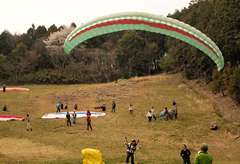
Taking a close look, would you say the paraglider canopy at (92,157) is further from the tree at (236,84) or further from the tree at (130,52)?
the tree at (130,52)

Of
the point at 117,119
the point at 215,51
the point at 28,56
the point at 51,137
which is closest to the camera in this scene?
the point at 215,51

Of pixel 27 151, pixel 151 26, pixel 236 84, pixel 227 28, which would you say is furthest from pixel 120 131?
pixel 227 28

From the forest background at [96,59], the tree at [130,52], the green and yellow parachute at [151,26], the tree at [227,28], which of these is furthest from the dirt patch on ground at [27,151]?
the tree at [130,52]

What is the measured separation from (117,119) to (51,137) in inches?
295

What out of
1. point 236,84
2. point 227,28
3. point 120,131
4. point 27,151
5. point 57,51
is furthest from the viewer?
point 57,51

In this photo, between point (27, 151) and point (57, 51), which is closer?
point (27, 151)

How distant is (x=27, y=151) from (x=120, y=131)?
774cm

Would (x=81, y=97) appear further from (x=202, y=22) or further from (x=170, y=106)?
(x=202, y=22)

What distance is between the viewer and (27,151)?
39.9 ft

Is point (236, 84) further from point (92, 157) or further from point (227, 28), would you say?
point (92, 157)

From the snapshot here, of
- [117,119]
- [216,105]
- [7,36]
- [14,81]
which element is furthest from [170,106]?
[7,36]

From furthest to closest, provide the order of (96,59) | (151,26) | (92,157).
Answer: (96,59), (151,26), (92,157)

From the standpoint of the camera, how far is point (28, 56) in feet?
173

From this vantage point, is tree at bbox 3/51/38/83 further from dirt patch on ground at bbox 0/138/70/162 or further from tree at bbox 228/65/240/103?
tree at bbox 228/65/240/103
